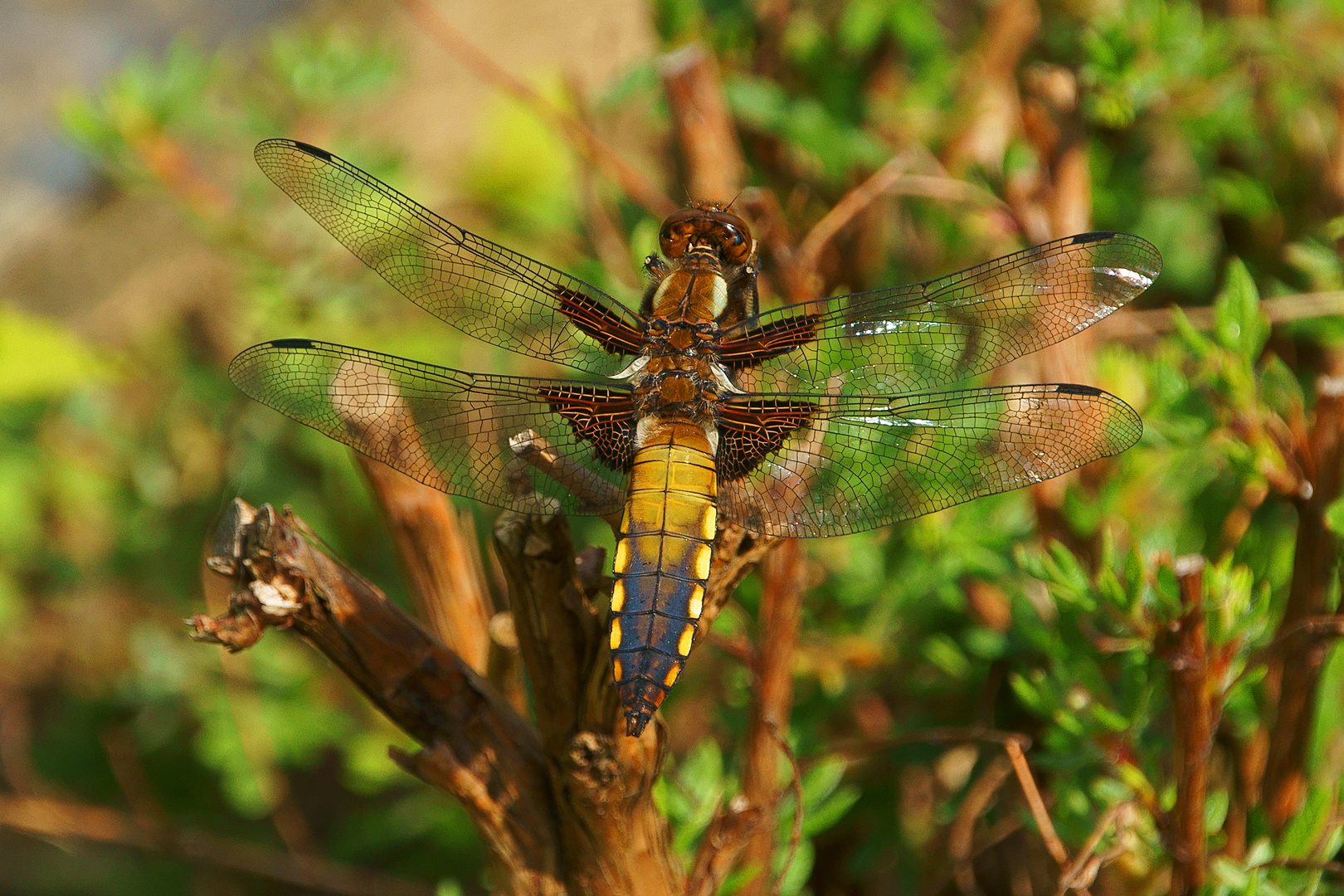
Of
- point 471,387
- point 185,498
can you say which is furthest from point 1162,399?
point 185,498

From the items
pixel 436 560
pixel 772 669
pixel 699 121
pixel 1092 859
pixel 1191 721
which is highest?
pixel 699 121

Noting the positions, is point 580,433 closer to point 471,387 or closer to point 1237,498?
point 471,387

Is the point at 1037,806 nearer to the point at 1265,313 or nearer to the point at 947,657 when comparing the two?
the point at 947,657

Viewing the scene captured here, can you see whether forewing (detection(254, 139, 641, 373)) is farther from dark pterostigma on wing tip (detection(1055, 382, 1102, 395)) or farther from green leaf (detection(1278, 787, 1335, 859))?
green leaf (detection(1278, 787, 1335, 859))

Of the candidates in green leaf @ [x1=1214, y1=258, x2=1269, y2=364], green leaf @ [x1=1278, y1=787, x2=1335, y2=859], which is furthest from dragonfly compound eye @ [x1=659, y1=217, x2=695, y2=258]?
green leaf @ [x1=1278, y1=787, x2=1335, y2=859]

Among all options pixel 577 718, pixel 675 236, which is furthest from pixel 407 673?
pixel 675 236
